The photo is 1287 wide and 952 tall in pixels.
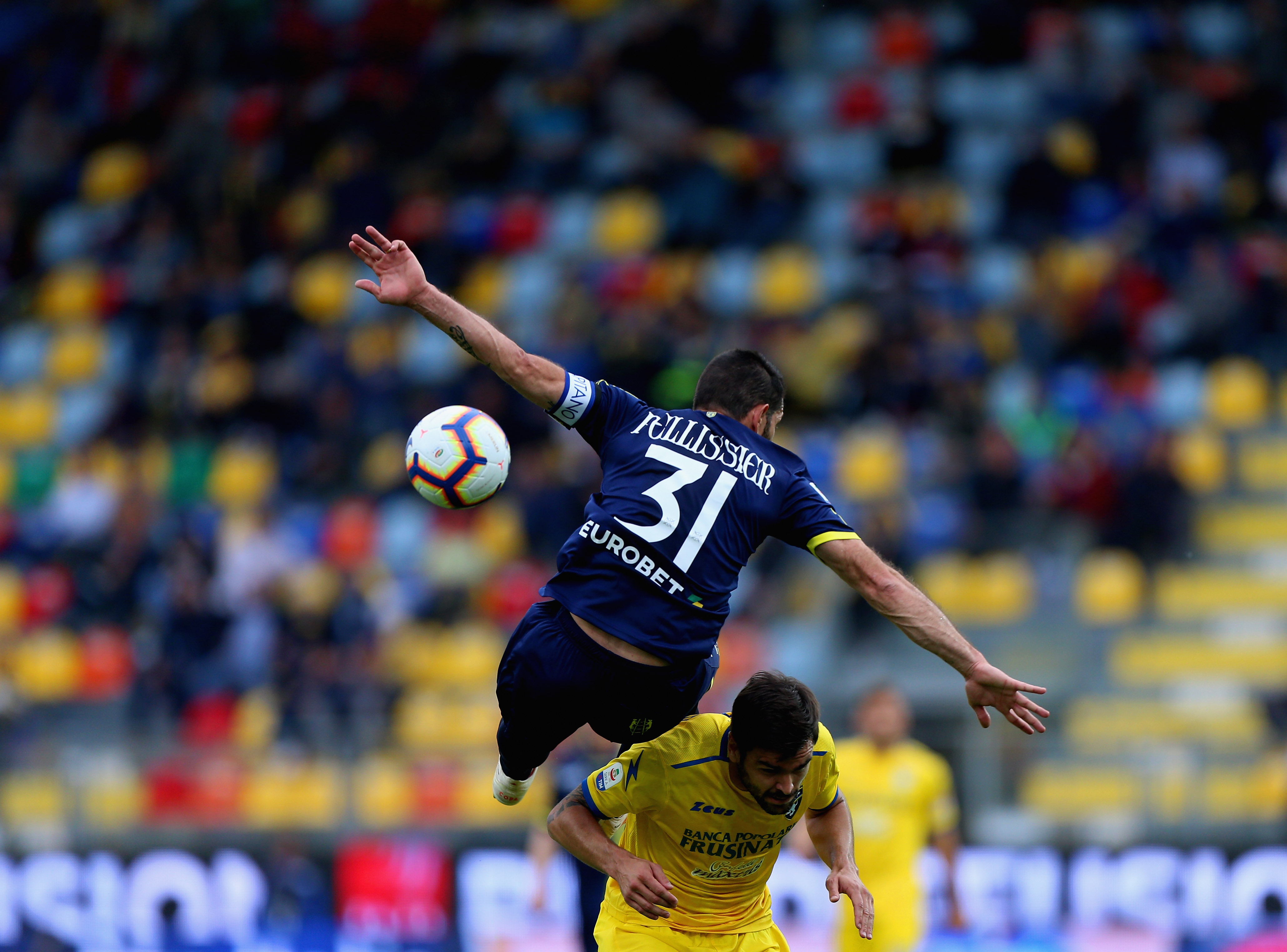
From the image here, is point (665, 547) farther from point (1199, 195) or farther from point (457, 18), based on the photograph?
point (457, 18)

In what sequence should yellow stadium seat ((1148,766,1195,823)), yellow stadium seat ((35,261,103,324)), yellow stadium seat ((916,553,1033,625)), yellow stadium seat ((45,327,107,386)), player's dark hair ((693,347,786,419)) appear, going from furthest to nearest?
yellow stadium seat ((35,261,103,324)), yellow stadium seat ((45,327,107,386)), yellow stadium seat ((916,553,1033,625)), yellow stadium seat ((1148,766,1195,823)), player's dark hair ((693,347,786,419))

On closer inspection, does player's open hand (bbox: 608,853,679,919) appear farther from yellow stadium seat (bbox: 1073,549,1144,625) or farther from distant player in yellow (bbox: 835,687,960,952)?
yellow stadium seat (bbox: 1073,549,1144,625)

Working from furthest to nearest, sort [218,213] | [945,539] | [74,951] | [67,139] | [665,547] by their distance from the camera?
1. [67,139]
2. [218,213]
3. [945,539]
4. [74,951]
5. [665,547]

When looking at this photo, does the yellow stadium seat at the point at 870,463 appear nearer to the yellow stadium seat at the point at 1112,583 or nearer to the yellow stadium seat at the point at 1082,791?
the yellow stadium seat at the point at 1112,583

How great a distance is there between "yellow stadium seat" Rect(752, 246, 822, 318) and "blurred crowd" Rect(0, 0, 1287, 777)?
0.13 feet

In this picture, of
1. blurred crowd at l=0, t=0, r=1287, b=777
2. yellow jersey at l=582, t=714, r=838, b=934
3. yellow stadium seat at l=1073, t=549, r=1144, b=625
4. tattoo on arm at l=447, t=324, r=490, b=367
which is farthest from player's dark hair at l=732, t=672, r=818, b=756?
yellow stadium seat at l=1073, t=549, r=1144, b=625

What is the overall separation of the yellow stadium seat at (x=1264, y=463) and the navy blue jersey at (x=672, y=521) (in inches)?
402

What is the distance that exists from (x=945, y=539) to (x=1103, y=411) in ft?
6.49

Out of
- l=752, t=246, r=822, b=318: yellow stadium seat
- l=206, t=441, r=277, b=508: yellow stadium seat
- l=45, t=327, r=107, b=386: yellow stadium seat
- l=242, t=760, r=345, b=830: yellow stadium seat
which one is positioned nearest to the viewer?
l=242, t=760, r=345, b=830: yellow stadium seat

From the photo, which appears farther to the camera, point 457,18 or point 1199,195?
point 457,18

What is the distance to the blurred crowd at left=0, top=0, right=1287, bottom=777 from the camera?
1563 cm

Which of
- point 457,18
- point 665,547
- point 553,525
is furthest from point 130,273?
point 665,547

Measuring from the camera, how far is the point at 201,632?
53.0 ft

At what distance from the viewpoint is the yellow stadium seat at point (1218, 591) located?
1470 centimetres
